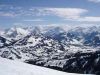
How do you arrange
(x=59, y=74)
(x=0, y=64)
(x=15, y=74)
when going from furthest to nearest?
(x=59, y=74), (x=0, y=64), (x=15, y=74)

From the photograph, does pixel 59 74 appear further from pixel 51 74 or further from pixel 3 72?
pixel 3 72

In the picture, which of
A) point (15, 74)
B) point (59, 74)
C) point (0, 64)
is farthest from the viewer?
point (59, 74)

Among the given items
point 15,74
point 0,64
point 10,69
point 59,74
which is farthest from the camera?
point 59,74

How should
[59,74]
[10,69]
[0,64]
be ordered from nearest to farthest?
[10,69], [0,64], [59,74]

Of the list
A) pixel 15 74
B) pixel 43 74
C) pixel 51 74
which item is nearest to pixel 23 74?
pixel 15 74

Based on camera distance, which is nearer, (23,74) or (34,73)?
(23,74)

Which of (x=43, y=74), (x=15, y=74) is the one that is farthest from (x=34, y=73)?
(x=15, y=74)

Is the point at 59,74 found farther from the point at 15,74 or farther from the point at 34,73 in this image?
the point at 15,74

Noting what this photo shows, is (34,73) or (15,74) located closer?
(15,74)

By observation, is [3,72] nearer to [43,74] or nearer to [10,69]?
[10,69]
